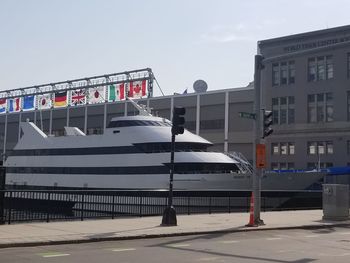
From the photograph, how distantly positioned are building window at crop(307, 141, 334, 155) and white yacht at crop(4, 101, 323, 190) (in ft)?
98.5

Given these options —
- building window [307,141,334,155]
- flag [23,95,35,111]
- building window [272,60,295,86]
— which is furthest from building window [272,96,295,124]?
flag [23,95,35,111]

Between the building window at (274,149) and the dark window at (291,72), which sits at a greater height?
the dark window at (291,72)

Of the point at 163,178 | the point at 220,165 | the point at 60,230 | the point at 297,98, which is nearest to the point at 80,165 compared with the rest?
the point at 163,178

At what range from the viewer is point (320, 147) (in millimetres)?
66438

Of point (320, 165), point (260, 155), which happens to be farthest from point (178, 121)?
point (320, 165)

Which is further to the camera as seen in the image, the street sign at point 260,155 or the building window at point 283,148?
the building window at point 283,148

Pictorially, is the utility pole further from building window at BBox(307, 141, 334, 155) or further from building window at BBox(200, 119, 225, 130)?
building window at BBox(200, 119, 225, 130)

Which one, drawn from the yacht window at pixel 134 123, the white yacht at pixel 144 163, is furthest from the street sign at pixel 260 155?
the yacht window at pixel 134 123

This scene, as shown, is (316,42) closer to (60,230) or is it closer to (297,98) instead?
(297,98)

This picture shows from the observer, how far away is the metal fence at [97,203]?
17484mm

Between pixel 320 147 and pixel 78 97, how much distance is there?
3861cm

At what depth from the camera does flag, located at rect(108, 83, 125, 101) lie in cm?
7850

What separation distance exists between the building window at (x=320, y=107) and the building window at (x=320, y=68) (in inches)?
93.2

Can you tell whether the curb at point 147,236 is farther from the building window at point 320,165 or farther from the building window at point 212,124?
the building window at point 212,124
